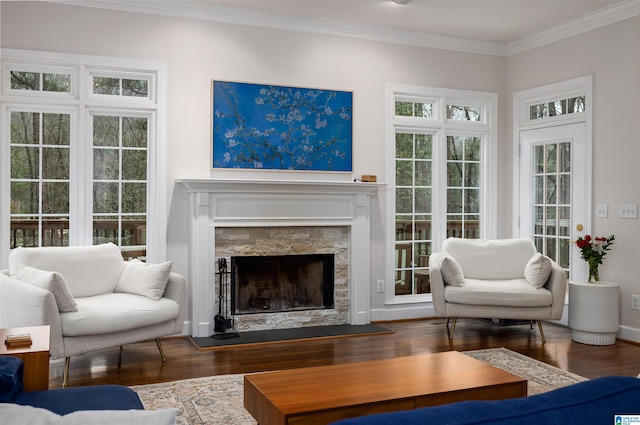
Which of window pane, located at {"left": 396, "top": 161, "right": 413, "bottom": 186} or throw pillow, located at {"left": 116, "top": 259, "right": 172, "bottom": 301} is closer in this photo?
throw pillow, located at {"left": 116, "top": 259, "right": 172, "bottom": 301}

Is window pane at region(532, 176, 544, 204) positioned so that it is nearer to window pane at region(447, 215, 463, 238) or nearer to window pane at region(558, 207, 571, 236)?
window pane at region(558, 207, 571, 236)

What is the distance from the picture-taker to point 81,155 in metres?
4.91

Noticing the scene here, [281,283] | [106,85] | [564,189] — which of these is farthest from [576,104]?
[106,85]

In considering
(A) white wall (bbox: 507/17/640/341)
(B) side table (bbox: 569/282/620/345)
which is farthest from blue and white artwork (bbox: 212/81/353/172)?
(B) side table (bbox: 569/282/620/345)

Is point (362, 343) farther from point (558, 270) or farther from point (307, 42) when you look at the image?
point (307, 42)

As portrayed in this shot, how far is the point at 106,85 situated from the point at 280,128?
5.03ft

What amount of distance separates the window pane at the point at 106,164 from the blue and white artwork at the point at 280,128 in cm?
83

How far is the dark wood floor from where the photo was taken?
4.08 meters

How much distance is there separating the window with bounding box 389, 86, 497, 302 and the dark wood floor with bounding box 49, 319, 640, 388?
887 millimetres

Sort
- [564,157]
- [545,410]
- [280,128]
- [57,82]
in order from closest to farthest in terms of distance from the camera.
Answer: [545,410], [57,82], [280,128], [564,157]

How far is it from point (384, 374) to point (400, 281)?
3223mm

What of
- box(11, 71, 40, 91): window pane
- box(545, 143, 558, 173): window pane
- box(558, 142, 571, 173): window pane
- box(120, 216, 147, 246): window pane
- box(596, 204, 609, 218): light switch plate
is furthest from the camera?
box(545, 143, 558, 173): window pane

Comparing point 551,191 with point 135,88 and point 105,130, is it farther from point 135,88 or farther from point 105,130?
point 105,130

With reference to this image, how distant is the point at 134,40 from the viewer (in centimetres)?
501
